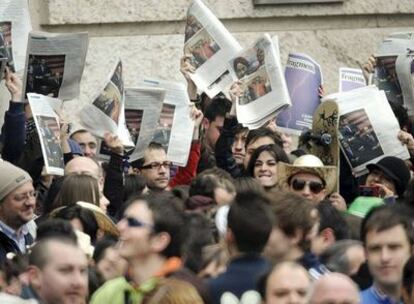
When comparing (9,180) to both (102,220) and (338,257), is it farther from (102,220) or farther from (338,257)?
(338,257)

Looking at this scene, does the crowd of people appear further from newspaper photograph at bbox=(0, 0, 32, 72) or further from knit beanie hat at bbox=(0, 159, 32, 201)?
newspaper photograph at bbox=(0, 0, 32, 72)

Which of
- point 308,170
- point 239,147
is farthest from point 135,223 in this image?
point 239,147

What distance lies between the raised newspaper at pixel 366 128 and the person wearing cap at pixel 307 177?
2.37ft

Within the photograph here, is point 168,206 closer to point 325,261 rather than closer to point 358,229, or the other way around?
point 325,261

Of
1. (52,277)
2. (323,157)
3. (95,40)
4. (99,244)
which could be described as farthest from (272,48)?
(52,277)

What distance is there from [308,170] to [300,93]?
1.68 meters

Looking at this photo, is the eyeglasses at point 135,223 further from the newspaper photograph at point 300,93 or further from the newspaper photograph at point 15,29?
the newspaper photograph at point 300,93

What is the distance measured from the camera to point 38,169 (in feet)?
40.1

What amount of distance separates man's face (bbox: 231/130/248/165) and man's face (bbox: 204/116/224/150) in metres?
0.32

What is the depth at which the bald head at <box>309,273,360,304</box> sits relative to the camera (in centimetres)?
872

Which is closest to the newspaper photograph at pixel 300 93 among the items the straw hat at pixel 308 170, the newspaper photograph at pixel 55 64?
the straw hat at pixel 308 170

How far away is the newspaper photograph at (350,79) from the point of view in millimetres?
14224

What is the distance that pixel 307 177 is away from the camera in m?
12.3

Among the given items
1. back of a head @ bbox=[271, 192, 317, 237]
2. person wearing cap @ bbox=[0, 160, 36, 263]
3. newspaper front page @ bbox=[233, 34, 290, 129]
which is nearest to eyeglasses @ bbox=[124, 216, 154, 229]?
back of a head @ bbox=[271, 192, 317, 237]
